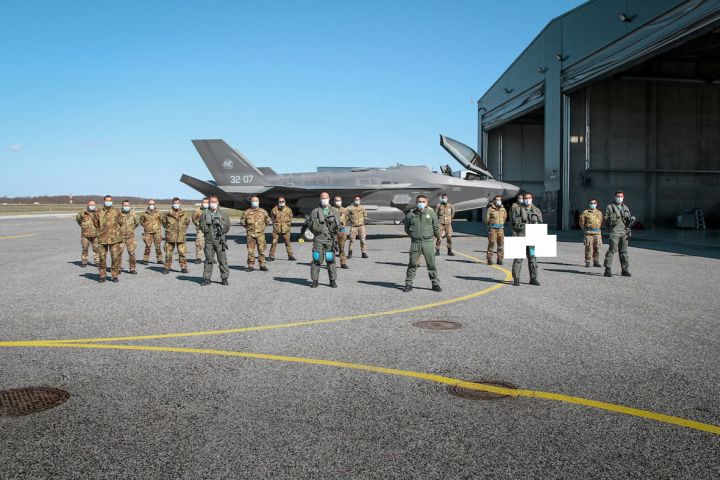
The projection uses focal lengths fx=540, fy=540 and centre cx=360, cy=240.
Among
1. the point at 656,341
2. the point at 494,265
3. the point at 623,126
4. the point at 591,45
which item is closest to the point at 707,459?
the point at 656,341

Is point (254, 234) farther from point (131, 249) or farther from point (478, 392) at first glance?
point (478, 392)

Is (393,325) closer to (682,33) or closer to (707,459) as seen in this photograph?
(707,459)

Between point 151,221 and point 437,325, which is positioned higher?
point 151,221

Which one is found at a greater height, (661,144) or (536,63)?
(536,63)

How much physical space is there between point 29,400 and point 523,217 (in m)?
10.3

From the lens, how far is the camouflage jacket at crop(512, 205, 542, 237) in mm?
12477

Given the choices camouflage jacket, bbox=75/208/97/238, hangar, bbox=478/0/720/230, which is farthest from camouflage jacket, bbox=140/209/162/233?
hangar, bbox=478/0/720/230

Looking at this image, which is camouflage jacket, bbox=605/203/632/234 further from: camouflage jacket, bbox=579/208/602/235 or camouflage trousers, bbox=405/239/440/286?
camouflage trousers, bbox=405/239/440/286

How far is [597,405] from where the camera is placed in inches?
191

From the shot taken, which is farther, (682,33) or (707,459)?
(682,33)

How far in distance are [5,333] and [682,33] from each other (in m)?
23.6

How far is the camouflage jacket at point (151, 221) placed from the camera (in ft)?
54.1

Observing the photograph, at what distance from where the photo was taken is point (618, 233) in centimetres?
1348

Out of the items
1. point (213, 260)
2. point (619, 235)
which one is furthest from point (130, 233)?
point (619, 235)
